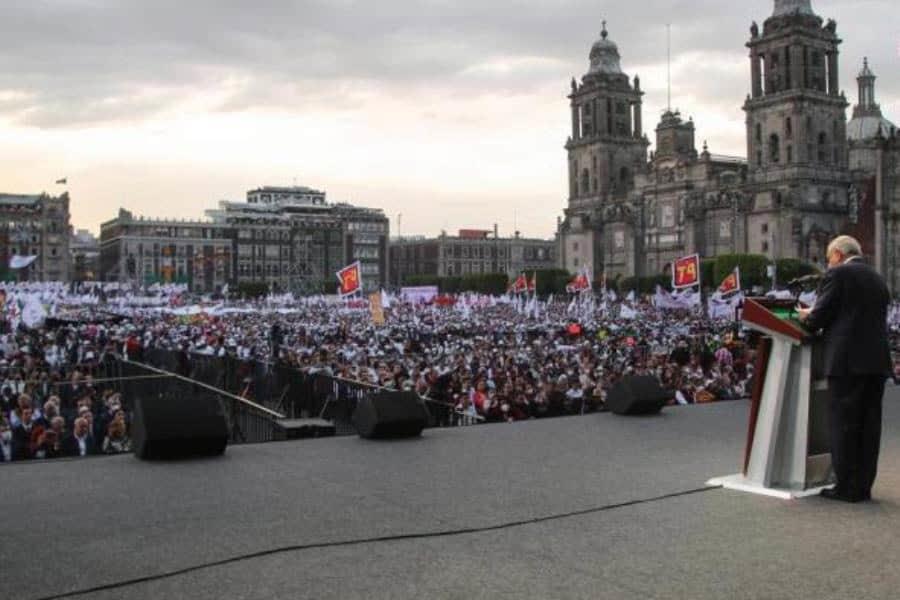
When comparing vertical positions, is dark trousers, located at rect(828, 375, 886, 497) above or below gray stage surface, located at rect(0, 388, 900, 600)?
above

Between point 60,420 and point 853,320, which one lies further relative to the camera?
point 60,420

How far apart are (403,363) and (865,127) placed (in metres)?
115

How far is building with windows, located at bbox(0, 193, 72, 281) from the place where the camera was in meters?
140

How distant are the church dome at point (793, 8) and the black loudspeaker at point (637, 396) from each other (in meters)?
97.1

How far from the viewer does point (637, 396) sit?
36.0 ft

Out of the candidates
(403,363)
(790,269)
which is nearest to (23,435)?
(403,363)

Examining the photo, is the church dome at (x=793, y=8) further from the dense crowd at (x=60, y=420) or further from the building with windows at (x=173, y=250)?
the dense crowd at (x=60, y=420)

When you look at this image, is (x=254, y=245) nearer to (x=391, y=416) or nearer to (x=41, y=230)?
(x=41, y=230)

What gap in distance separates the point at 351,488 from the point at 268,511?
90 centimetres

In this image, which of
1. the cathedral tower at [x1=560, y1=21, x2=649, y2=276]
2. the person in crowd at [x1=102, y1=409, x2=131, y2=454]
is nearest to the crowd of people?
the person in crowd at [x1=102, y1=409, x2=131, y2=454]

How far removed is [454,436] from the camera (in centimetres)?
950

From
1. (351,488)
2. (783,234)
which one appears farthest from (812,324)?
(783,234)

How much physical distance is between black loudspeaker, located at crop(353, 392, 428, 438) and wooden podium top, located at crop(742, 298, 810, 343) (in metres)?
3.80

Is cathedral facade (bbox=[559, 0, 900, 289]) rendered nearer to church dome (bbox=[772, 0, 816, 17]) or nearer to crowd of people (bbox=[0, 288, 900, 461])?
church dome (bbox=[772, 0, 816, 17])
